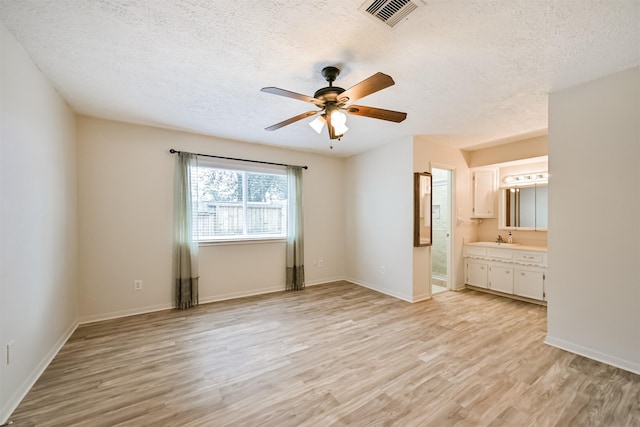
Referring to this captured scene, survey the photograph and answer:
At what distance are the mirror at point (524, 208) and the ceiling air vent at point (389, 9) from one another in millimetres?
4068

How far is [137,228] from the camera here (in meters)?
3.51

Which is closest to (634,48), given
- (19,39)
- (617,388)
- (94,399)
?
(617,388)

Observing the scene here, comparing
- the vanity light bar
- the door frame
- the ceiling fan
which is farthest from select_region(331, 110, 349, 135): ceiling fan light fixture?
the vanity light bar

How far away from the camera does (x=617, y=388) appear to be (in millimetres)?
1978

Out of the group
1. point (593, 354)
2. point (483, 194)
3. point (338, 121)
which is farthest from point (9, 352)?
point (483, 194)

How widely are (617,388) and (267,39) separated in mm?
3585

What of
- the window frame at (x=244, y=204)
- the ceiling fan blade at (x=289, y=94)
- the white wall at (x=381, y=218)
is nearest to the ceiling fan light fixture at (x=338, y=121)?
the ceiling fan blade at (x=289, y=94)

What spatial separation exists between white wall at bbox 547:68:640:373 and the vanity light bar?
6.49 feet

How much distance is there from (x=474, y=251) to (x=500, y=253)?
16.2 inches

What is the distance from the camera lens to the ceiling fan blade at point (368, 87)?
165cm

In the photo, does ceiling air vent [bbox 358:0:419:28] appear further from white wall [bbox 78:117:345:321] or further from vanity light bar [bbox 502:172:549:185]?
vanity light bar [bbox 502:172:549:185]

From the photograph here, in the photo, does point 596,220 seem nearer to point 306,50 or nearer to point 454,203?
point 454,203

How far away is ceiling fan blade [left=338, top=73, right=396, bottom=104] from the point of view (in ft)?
5.43

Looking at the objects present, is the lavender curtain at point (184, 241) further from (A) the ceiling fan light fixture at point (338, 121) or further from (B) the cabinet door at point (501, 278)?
(B) the cabinet door at point (501, 278)
